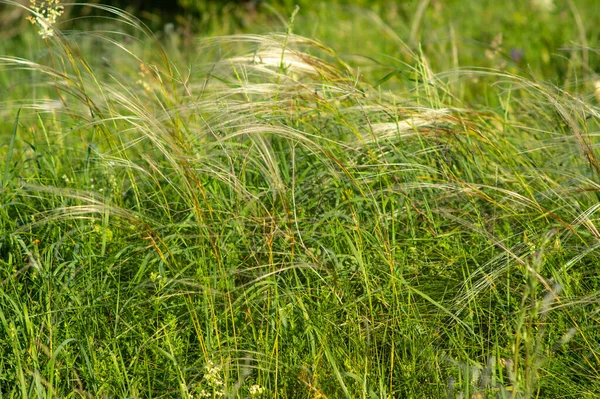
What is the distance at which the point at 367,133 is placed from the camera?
104 inches

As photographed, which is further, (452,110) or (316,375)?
(452,110)

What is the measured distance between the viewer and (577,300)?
6.92ft

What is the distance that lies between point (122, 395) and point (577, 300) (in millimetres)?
1176

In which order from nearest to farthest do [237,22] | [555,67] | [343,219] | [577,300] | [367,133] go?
[577,300] → [343,219] → [367,133] → [555,67] → [237,22]

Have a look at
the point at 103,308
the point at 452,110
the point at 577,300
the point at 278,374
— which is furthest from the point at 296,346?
the point at 452,110

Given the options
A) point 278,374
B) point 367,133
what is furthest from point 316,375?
point 367,133

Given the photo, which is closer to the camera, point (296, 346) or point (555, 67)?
point (296, 346)

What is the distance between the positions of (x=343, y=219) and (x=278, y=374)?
575 mm

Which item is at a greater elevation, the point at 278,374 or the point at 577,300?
the point at 577,300

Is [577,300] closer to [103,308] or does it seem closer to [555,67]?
[103,308]

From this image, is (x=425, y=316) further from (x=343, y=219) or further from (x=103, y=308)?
(x=103, y=308)

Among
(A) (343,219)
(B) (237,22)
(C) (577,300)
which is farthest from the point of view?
(B) (237,22)

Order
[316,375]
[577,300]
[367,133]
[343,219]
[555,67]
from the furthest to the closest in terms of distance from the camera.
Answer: [555,67], [367,133], [343,219], [577,300], [316,375]

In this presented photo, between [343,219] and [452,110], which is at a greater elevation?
[452,110]
